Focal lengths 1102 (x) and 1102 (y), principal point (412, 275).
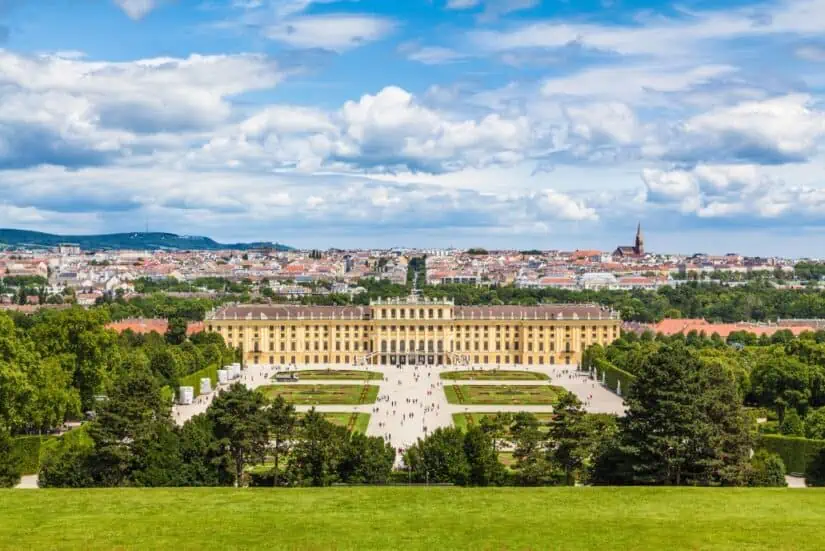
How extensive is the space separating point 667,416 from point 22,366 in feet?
81.5

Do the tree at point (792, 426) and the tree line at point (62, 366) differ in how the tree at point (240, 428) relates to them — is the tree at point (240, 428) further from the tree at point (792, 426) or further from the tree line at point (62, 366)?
the tree at point (792, 426)

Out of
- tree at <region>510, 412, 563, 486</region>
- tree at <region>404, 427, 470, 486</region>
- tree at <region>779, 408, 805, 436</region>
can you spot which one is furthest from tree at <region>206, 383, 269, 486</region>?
tree at <region>779, 408, 805, 436</region>

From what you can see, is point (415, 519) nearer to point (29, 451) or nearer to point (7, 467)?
point (7, 467)

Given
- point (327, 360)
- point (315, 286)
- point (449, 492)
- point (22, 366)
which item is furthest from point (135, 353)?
point (315, 286)

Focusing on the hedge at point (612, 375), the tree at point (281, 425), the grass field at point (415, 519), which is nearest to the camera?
the grass field at point (415, 519)

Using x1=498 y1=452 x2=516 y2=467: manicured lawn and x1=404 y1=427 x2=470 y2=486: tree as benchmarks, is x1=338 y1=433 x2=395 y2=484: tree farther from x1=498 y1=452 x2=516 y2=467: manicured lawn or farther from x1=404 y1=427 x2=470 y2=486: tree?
x1=498 y1=452 x2=516 y2=467: manicured lawn

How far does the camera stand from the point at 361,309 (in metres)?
95.4

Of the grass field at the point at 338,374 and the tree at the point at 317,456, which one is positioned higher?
the tree at the point at 317,456

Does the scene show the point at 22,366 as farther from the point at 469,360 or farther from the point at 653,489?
the point at 469,360

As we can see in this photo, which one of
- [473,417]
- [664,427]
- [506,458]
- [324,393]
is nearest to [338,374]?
[324,393]

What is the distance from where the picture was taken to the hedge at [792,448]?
39.8 metres

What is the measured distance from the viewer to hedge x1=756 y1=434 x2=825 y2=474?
131 ft

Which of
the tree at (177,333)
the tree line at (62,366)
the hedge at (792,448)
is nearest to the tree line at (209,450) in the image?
the tree line at (62,366)

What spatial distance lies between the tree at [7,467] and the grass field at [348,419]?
19.8m
